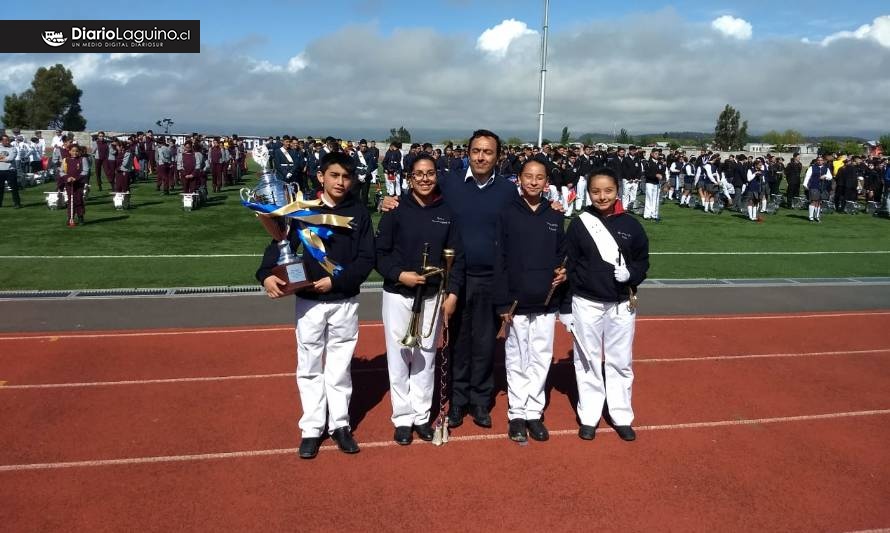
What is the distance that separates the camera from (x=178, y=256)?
40.8ft

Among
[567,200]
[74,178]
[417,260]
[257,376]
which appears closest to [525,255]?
[417,260]

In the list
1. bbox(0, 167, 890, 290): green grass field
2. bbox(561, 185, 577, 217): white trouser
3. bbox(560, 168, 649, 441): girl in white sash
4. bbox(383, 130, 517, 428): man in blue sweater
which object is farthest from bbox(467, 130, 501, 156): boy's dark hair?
bbox(561, 185, 577, 217): white trouser

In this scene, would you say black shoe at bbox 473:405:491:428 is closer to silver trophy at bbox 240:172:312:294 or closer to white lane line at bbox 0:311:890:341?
silver trophy at bbox 240:172:312:294

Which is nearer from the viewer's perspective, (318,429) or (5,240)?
(318,429)

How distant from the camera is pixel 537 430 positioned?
5.12 metres

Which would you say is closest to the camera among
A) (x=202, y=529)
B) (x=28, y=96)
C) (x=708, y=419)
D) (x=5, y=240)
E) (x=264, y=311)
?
(x=202, y=529)

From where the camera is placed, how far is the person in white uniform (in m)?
4.62

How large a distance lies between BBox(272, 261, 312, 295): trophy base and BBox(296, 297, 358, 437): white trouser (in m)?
0.25

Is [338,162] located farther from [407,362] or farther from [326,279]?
[407,362]

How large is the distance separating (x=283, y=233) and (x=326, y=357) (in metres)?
0.92

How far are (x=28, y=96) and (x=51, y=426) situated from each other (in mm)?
79741

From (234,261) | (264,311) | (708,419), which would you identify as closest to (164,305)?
(264,311)

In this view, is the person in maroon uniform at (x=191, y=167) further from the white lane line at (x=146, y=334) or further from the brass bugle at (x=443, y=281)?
the brass bugle at (x=443, y=281)

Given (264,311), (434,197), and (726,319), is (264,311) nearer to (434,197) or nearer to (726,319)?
(434,197)
